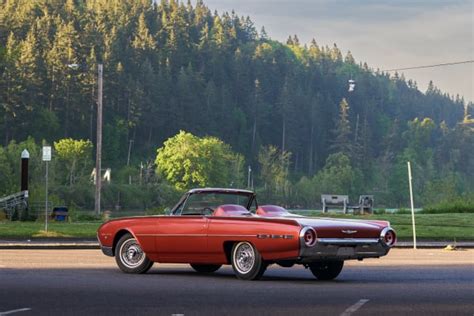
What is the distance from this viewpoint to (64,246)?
3012 centimetres

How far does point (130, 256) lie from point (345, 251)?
410cm

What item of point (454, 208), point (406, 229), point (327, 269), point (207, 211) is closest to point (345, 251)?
point (327, 269)

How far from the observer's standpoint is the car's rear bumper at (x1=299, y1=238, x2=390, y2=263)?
17.9 metres

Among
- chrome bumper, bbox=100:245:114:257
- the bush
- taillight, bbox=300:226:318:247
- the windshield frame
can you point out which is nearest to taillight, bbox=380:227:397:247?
taillight, bbox=300:226:318:247

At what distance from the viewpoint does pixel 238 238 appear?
1848 centimetres

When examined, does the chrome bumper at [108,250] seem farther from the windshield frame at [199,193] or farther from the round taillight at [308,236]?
the round taillight at [308,236]

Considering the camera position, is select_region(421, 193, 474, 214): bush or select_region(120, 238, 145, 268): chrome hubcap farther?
select_region(421, 193, 474, 214): bush

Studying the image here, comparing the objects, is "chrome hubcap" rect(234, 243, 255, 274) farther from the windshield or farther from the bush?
the bush

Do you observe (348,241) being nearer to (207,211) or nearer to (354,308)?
(207,211)

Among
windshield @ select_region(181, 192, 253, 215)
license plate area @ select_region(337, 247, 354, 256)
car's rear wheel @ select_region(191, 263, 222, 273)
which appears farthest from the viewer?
car's rear wheel @ select_region(191, 263, 222, 273)

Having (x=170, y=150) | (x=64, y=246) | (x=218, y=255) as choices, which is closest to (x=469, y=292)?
(x=218, y=255)

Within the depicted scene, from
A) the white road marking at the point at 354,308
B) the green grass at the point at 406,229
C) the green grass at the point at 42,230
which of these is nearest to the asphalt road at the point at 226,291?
the white road marking at the point at 354,308

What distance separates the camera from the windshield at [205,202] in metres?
19.7

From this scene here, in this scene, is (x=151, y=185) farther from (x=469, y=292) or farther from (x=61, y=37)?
(x=469, y=292)
